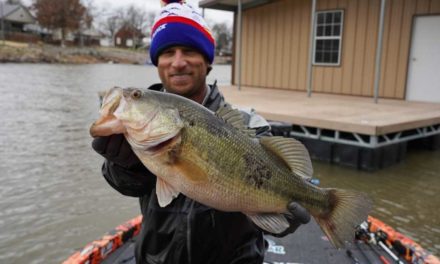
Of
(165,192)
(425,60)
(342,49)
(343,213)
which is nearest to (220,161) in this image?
(165,192)

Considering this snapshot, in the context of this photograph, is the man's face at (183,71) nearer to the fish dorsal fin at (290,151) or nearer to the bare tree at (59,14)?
the fish dorsal fin at (290,151)

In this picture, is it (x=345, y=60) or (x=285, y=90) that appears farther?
(x=285, y=90)

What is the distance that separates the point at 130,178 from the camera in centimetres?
203

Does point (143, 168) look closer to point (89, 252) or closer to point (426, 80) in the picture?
point (89, 252)

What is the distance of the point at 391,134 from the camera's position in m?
7.84

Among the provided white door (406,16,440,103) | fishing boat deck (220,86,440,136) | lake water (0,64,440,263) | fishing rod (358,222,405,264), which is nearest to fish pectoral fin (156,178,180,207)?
fishing rod (358,222,405,264)

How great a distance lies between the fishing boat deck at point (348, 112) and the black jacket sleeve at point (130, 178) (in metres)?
5.76

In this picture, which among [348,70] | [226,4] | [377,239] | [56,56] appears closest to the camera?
[377,239]

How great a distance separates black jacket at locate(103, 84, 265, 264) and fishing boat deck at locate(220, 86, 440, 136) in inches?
213

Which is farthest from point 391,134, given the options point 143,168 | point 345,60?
point 143,168

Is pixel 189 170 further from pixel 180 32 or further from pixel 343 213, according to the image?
pixel 180 32

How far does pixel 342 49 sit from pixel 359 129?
5.54 meters

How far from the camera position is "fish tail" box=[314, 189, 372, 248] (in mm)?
2018

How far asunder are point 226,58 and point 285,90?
58.2 meters
